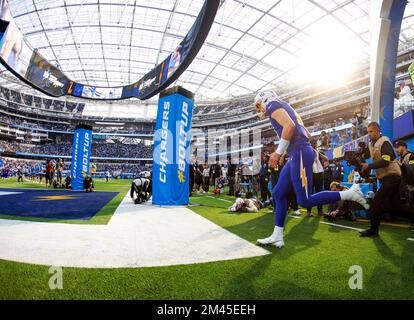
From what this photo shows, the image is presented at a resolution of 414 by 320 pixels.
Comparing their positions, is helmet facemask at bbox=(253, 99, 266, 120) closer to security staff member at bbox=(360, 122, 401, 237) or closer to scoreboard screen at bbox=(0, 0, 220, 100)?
security staff member at bbox=(360, 122, 401, 237)

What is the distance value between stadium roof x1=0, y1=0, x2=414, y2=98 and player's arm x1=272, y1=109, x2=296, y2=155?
69.5 feet

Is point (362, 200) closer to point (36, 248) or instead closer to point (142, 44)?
point (36, 248)

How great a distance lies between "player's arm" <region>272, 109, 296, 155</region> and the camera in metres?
2.71

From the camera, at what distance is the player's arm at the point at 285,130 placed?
2711mm

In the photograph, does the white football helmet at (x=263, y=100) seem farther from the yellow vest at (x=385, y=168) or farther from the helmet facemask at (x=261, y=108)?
the yellow vest at (x=385, y=168)

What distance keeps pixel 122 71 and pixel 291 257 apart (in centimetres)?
3829

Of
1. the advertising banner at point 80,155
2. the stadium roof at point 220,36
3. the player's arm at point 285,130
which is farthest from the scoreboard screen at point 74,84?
the stadium roof at point 220,36

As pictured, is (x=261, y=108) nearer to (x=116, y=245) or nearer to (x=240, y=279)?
(x=240, y=279)

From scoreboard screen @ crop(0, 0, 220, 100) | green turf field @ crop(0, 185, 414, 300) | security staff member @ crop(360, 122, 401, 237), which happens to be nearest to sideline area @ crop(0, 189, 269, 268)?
green turf field @ crop(0, 185, 414, 300)

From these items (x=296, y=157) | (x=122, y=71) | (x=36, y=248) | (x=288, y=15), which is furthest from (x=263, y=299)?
(x=122, y=71)

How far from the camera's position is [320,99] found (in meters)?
37.9

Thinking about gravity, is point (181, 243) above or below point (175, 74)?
below

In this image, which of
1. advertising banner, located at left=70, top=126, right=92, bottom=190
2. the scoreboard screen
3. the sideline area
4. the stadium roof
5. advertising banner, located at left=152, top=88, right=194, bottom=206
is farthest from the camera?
the stadium roof

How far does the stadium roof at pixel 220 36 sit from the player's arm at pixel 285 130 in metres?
21.2
